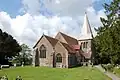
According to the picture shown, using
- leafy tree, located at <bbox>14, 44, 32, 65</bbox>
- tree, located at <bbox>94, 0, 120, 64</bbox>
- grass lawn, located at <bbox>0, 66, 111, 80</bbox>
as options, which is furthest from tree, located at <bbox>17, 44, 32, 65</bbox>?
tree, located at <bbox>94, 0, 120, 64</bbox>

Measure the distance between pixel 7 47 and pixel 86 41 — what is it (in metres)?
27.9

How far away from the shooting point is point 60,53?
72.3m

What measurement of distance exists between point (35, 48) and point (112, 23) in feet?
162

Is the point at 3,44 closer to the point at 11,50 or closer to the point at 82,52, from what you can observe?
the point at 11,50

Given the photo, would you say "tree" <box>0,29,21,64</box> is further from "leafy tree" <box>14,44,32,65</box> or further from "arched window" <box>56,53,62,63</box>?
"arched window" <box>56,53,62,63</box>

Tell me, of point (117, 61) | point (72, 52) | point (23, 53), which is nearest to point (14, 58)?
point (23, 53)

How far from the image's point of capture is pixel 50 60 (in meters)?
73.1

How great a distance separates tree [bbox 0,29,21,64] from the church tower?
2443 cm

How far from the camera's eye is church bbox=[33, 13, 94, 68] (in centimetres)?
7212

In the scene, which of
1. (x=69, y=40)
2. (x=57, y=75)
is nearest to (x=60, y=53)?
(x=69, y=40)

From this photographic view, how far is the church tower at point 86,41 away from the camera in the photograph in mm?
84375

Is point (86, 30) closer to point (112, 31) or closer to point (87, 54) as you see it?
point (87, 54)

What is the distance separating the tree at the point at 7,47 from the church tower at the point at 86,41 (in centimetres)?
2443

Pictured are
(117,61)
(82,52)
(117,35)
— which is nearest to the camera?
(117,35)
